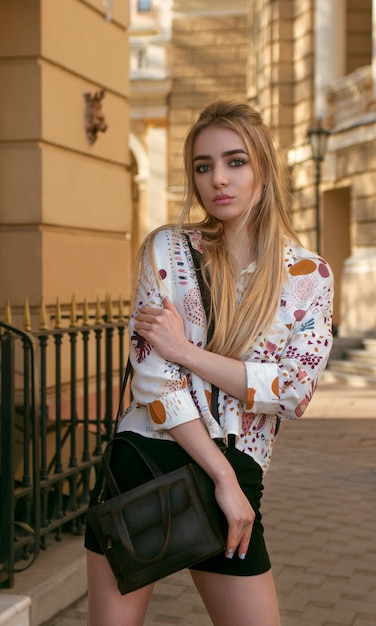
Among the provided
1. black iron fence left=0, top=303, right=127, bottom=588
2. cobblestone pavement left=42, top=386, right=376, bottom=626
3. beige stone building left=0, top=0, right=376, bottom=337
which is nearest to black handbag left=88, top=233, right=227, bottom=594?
beige stone building left=0, top=0, right=376, bottom=337

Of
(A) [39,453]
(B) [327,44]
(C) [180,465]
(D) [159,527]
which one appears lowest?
(A) [39,453]

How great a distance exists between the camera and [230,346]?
245 cm

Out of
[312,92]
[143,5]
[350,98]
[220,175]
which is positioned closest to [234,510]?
[220,175]

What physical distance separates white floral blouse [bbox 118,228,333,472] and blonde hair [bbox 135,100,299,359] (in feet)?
0.11

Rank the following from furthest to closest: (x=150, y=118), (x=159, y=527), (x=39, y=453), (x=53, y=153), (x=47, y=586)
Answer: (x=150, y=118) → (x=53, y=153) → (x=39, y=453) → (x=47, y=586) → (x=159, y=527)

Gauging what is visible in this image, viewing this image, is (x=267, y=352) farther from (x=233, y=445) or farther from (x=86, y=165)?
(x=86, y=165)

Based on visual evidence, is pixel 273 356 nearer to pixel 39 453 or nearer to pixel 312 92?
pixel 39 453

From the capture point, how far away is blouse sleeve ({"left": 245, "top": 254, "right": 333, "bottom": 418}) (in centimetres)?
241

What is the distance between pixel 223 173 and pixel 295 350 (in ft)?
1.46

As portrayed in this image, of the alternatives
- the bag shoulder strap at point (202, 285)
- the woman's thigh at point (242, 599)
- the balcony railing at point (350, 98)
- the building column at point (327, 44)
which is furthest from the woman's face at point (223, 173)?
the building column at point (327, 44)

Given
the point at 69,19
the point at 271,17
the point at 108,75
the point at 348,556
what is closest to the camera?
the point at 348,556

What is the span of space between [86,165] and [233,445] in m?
4.67

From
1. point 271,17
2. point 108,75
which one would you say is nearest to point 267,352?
point 108,75

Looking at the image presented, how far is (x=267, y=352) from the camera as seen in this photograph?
245 cm
